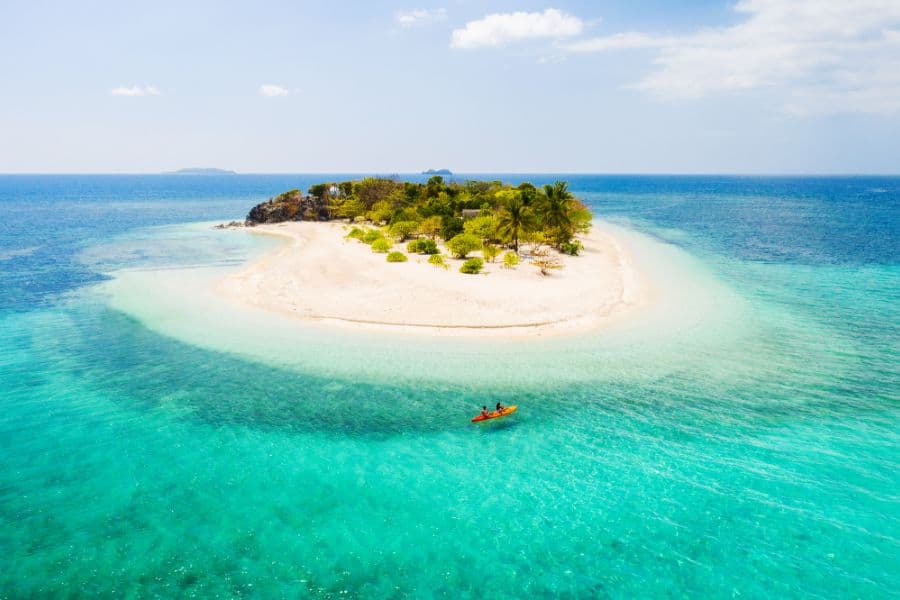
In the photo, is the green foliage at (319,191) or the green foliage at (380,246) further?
the green foliage at (319,191)

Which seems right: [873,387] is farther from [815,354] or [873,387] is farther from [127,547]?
[127,547]

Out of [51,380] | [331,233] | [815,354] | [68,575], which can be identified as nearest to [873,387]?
[815,354]

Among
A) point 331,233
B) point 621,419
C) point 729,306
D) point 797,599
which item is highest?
point 331,233

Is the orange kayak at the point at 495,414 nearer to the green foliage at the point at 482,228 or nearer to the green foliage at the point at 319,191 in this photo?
the green foliage at the point at 482,228

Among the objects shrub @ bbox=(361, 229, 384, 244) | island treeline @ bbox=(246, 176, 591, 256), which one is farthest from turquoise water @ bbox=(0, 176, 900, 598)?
shrub @ bbox=(361, 229, 384, 244)

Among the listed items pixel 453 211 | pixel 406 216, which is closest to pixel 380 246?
pixel 406 216

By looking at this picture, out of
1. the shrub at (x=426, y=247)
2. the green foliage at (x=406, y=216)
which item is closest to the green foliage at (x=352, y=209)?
the green foliage at (x=406, y=216)

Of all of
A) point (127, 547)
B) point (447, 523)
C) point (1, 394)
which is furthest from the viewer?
point (1, 394)
